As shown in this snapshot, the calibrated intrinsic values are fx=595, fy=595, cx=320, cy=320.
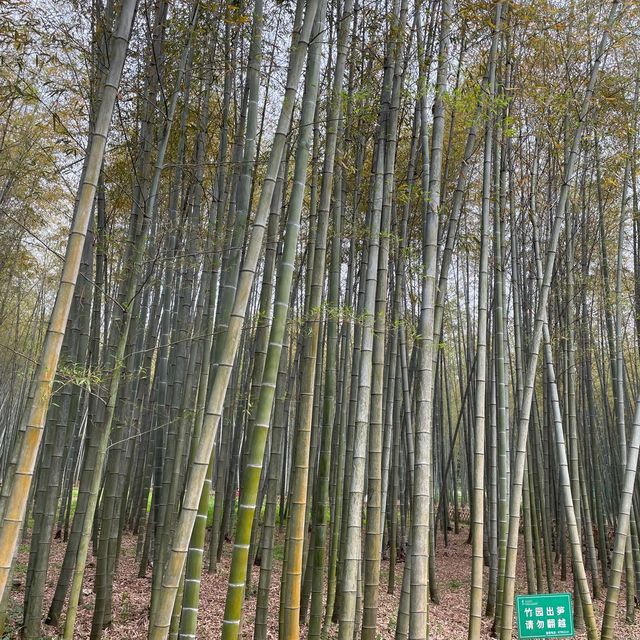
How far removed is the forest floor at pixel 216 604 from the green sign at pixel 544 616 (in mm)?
1535

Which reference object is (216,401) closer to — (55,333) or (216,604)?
(55,333)

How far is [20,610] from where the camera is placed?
4.41m

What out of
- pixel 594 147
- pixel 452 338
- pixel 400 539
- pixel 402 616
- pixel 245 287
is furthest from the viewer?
pixel 452 338

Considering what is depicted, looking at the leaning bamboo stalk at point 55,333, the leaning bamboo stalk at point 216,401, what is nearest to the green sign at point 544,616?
the leaning bamboo stalk at point 216,401

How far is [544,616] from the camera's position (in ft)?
12.0

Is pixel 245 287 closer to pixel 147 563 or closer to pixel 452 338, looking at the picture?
pixel 147 563

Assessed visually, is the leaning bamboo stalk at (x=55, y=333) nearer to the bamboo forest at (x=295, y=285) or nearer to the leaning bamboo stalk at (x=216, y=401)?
the bamboo forest at (x=295, y=285)

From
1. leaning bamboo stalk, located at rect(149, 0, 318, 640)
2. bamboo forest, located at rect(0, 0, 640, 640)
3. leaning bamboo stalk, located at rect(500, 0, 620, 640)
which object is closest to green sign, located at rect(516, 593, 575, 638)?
bamboo forest, located at rect(0, 0, 640, 640)

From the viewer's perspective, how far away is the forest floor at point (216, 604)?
4.47 meters

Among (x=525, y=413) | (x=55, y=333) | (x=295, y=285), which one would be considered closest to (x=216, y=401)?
(x=55, y=333)

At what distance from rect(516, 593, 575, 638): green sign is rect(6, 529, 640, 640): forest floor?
154cm

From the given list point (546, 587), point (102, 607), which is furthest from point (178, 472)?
point (546, 587)

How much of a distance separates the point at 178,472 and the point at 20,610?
1816 millimetres

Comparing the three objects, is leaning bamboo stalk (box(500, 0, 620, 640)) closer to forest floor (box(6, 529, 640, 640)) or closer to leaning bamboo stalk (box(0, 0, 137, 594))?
forest floor (box(6, 529, 640, 640))
